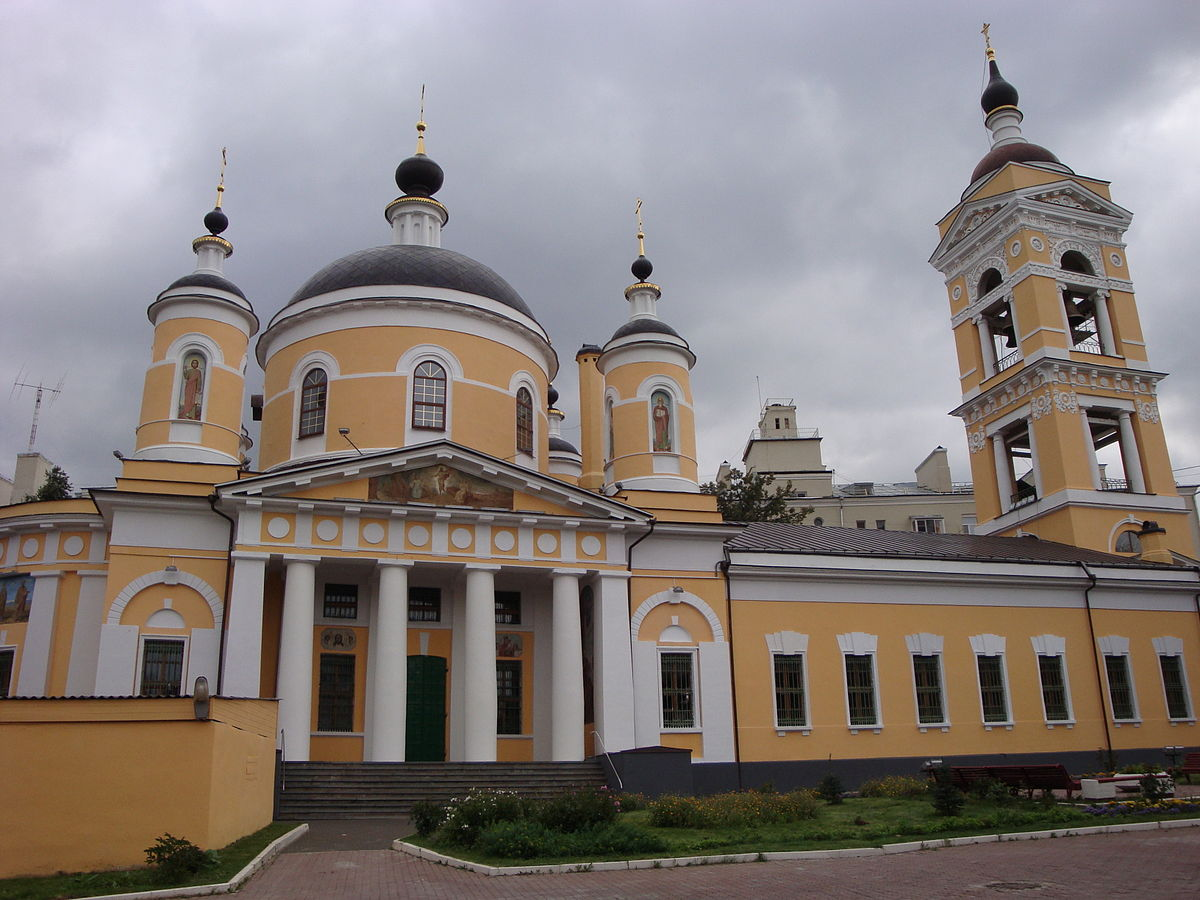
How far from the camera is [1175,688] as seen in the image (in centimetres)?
2950

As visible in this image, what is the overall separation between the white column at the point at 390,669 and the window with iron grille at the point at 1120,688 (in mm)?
19261

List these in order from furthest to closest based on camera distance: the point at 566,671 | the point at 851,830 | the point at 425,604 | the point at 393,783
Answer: the point at 425,604, the point at 566,671, the point at 393,783, the point at 851,830

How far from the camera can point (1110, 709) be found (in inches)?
1109

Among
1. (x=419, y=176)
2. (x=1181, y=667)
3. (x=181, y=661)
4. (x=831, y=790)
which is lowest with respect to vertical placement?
(x=831, y=790)

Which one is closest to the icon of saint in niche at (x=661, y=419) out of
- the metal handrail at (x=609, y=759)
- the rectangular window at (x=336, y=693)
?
the metal handrail at (x=609, y=759)

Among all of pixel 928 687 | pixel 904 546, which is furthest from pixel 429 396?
pixel 928 687

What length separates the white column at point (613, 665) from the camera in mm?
22766

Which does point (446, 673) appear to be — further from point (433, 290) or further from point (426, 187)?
point (426, 187)

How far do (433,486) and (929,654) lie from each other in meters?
13.5

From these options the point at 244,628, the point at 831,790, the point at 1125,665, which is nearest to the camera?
the point at 831,790

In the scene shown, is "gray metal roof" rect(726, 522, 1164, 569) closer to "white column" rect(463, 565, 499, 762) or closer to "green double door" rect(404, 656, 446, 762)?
"white column" rect(463, 565, 499, 762)

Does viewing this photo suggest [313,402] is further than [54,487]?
No

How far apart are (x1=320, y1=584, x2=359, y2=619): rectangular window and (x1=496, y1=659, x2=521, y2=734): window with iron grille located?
11.8 feet

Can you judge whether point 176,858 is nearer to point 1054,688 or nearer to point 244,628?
point 244,628
